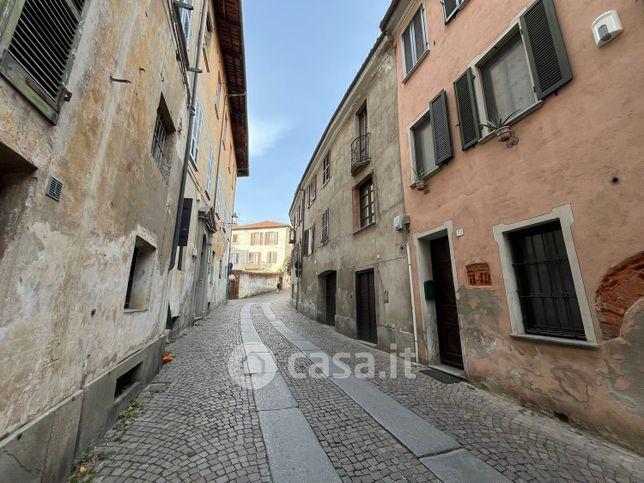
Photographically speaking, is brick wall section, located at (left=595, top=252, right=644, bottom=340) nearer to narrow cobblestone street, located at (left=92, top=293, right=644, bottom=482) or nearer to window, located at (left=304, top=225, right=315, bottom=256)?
narrow cobblestone street, located at (left=92, top=293, right=644, bottom=482)

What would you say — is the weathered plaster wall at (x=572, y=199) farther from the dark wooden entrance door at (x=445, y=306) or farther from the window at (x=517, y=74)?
the dark wooden entrance door at (x=445, y=306)

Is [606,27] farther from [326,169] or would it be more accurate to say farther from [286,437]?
[326,169]

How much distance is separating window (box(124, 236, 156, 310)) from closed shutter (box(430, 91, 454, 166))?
5445 mm

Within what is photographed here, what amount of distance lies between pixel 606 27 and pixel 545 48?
0.74m

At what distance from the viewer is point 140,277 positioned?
4.41 meters

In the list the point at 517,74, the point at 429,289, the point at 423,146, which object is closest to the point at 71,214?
the point at 429,289

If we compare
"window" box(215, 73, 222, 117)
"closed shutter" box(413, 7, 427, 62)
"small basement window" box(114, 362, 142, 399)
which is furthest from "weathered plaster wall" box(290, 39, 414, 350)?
"small basement window" box(114, 362, 142, 399)

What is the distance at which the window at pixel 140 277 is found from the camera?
4297 millimetres

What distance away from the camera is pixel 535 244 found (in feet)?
13.3

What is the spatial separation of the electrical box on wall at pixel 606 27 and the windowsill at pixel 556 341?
3.47 m

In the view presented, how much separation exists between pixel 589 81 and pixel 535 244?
2083 mm

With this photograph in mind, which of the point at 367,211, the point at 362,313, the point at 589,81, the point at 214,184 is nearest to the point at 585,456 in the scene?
the point at 589,81

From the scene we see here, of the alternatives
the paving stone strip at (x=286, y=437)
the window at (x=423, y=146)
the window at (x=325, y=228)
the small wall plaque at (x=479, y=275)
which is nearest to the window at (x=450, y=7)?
the window at (x=423, y=146)

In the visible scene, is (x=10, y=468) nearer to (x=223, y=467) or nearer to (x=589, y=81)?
(x=223, y=467)
